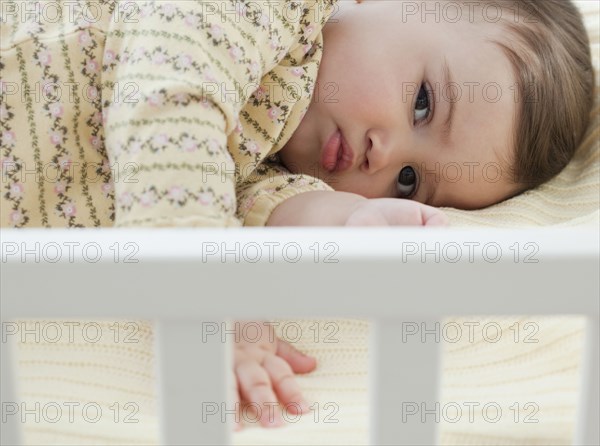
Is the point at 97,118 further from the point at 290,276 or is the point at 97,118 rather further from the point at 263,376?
the point at 290,276

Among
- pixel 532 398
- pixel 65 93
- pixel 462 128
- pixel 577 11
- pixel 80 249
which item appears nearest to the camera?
pixel 80 249

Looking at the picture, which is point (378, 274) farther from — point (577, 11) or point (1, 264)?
point (577, 11)

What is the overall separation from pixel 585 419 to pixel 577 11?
38.1 inches

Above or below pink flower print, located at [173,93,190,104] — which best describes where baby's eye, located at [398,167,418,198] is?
below

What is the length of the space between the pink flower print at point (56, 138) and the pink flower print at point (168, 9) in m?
0.18

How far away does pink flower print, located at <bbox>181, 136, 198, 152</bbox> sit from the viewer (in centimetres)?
68

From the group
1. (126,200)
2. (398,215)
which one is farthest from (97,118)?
(398,215)

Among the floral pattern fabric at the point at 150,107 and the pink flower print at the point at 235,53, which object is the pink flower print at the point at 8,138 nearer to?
the floral pattern fabric at the point at 150,107

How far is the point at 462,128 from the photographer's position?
3.43 feet

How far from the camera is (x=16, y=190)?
0.84 m

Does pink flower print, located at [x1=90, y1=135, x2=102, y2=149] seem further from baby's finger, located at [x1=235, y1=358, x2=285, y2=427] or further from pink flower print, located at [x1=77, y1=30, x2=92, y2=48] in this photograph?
baby's finger, located at [x1=235, y1=358, x2=285, y2=427]

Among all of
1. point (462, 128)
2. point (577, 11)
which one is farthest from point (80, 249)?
point (577, 11)

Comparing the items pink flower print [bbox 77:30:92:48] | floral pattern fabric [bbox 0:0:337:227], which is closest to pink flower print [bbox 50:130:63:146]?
floral pattern fabric [bbox 0:0:337:227]

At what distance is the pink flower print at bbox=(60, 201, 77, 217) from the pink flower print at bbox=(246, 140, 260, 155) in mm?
211
